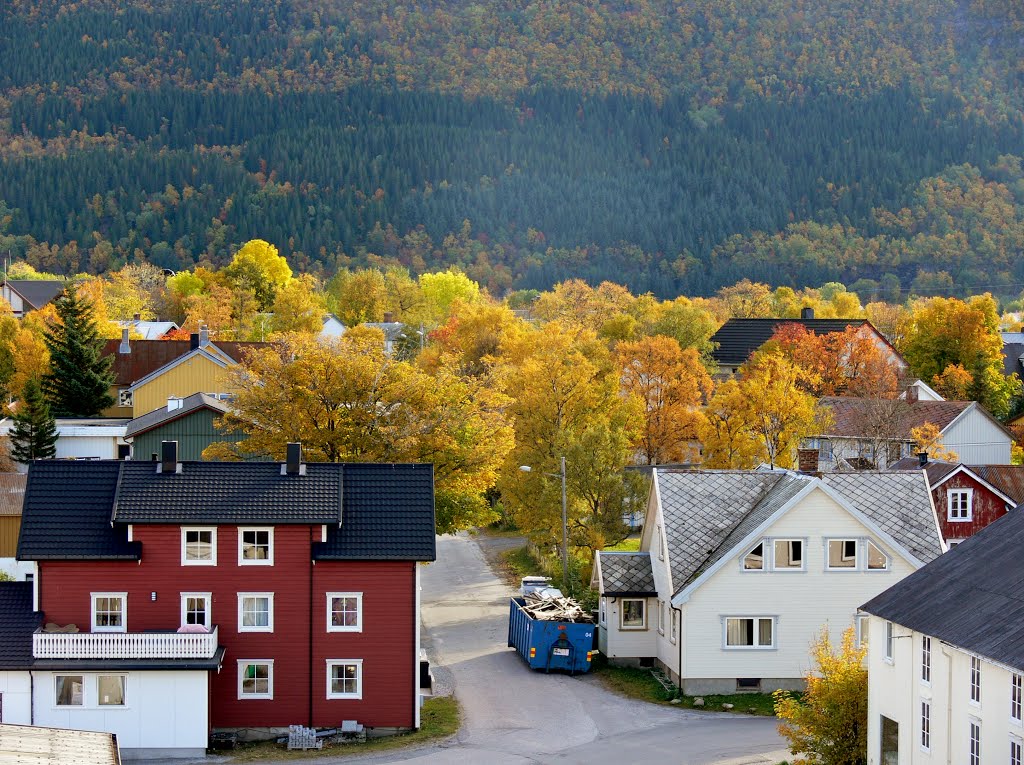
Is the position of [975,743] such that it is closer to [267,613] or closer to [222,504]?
[267,613]

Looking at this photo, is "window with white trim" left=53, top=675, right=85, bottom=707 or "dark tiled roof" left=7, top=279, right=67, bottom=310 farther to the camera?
"dark tiled roof" left=7, top=279, right=67, bottom=310

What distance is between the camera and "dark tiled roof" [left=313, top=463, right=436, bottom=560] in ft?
135

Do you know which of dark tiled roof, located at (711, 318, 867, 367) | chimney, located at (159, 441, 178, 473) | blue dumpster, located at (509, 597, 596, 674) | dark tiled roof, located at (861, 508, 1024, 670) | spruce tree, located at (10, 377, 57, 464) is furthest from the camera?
dark tiled roof, located at (711, 318, 867, 367)

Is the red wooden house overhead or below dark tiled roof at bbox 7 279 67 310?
below

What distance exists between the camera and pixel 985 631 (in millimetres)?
28969

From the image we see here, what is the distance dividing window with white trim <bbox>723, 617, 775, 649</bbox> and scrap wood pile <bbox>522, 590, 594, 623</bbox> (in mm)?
5175

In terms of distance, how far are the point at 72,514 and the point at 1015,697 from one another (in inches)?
968

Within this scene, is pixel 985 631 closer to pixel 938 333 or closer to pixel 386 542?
pixel 386 542

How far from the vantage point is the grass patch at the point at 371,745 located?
38.9 m

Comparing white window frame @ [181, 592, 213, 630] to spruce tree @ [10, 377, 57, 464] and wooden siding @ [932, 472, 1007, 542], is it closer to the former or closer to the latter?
wooden siding @ [932, 472, 1007, 542]

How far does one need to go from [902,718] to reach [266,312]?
129954mm

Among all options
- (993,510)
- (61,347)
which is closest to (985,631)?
(993,510)

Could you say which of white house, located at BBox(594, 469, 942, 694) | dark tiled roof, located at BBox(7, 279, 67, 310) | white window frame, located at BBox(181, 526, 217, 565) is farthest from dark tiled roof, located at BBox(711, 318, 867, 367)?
white window frame, located at BBox(181, 526, 217, 565)

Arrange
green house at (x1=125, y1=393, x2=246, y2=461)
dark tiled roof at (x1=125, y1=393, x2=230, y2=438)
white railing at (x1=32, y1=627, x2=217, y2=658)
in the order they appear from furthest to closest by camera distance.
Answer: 1. green house at (x1=125, y1=393, x2=246, y2=461)
2. dark tiled roof at (x1=125, y1=393, x2=230, y2=438)
3. white railing at (x1=32, y1=627, x2=217, y2=658)
